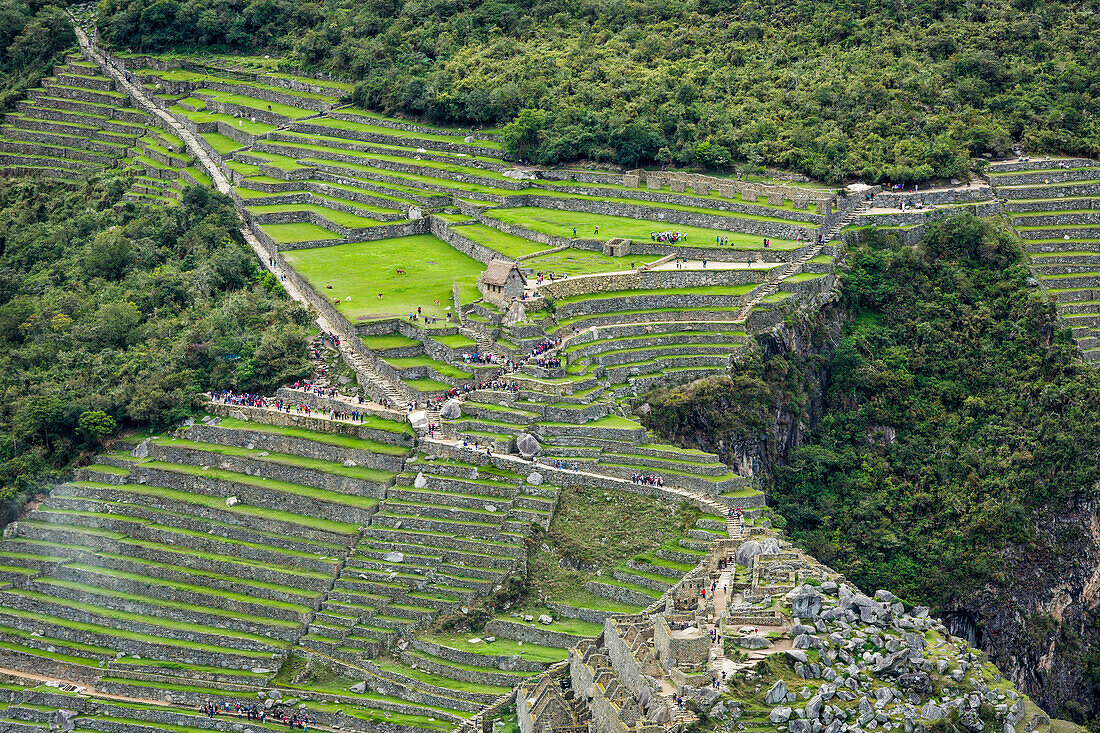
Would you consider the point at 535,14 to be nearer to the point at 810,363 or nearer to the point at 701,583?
the point at 810,363

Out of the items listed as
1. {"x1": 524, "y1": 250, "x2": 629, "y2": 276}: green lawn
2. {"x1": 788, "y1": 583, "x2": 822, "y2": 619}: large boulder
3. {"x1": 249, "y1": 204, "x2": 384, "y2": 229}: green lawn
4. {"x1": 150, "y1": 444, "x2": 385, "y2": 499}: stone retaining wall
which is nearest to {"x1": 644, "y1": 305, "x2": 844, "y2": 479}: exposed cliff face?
{"x1": 524, "y1": 250, "x2": 629, "y2": 276}: green lawn

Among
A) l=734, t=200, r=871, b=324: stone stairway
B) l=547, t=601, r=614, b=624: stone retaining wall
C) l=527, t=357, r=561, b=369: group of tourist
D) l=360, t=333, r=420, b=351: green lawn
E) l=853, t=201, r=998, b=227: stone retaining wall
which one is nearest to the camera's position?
l=547, t=601, r=614, b=624: stone retaining wall

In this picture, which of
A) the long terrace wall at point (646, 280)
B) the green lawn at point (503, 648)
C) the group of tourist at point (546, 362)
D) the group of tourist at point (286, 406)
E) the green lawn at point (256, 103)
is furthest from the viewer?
the green lawn at point (256, 103)

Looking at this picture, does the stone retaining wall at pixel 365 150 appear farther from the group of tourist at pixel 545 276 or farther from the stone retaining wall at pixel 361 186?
the group of tourist at pixel 545 276

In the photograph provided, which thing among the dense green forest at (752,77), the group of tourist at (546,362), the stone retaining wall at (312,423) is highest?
the dense green forest at (752,77)

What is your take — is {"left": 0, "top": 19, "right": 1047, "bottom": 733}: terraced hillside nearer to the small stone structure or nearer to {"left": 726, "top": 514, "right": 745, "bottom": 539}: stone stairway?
the small stone structure

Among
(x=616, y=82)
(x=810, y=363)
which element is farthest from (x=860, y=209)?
(x=616, y=82)

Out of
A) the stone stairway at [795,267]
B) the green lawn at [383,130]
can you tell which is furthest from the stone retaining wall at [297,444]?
the green lawn at [383,130]
